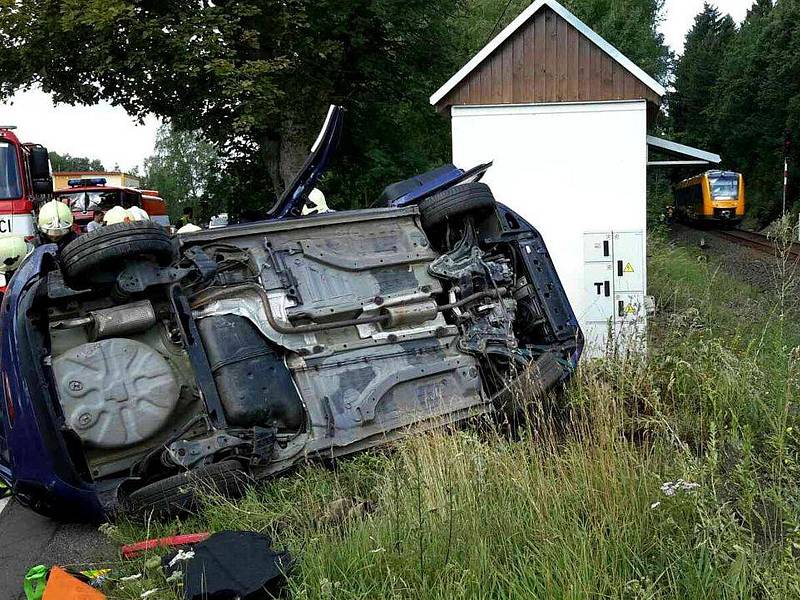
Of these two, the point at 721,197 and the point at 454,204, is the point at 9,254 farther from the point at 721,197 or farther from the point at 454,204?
the point at 721,197

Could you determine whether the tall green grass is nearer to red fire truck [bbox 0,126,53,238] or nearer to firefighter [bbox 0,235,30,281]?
firefighter [bbox 0,235,30,281]

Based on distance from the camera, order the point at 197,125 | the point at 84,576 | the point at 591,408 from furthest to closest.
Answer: the point at 197,125
the point at 591,408
the point at 84,576

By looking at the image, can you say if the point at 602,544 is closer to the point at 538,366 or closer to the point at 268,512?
the point at 268,512

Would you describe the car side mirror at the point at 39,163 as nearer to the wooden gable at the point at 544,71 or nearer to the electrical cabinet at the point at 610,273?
the wooden gable at the point at 544,71

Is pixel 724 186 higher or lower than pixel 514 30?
lower

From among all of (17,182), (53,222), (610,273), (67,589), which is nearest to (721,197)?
(610,273)

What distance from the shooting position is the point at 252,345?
5.01m

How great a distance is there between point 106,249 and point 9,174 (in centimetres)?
915

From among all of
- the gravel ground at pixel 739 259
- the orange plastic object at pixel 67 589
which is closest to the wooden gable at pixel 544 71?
the gravel ground at pixel 739 259

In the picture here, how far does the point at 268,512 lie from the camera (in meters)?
4.15

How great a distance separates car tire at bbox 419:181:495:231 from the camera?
19.7 feet

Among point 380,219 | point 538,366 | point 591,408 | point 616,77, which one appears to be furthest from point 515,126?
point 591,408

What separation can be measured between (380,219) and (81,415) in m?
2.53

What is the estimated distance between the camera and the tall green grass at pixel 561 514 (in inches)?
113
